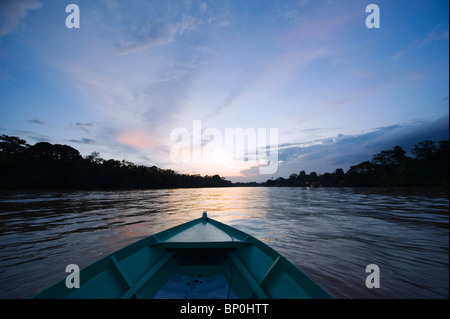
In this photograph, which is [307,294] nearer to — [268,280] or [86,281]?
[268,280]

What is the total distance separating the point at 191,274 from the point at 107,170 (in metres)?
76.2

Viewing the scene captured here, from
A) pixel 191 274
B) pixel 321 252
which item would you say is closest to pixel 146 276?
pixel 191 274

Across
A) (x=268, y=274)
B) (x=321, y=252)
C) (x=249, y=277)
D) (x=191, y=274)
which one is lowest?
(x=321, y=252)

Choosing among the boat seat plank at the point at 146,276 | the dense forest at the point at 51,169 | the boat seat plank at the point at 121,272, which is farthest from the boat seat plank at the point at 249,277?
the dense forest at the point at 51,169

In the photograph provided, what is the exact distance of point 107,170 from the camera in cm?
6750

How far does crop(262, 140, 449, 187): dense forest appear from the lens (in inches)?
2185

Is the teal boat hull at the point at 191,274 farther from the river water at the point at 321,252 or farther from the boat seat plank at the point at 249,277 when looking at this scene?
the river water at the point at 321,252

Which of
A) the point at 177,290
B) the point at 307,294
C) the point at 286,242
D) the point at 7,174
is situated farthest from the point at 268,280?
the point at 7,174

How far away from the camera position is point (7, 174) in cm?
4234

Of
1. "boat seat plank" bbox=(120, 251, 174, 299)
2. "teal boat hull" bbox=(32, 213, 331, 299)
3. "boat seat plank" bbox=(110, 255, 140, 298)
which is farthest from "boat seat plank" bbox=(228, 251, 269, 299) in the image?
"boat seat plank" bbox=(110, 255, 140, 298)

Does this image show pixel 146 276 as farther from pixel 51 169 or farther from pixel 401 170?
pixel 401 170

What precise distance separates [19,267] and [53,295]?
14.6ft

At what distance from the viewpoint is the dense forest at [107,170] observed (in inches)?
1746

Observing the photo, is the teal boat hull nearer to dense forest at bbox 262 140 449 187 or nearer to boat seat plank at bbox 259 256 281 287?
boat seat plank at bbox 259 256 281 287
